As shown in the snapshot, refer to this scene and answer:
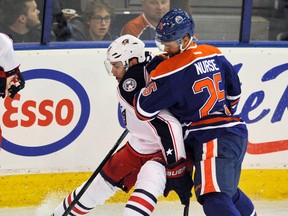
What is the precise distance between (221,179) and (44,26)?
1526 millimetres

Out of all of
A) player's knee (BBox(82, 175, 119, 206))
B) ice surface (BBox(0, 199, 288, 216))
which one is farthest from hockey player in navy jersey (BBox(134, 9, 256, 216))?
ice surface (BBox(0, 199, 288, 216))

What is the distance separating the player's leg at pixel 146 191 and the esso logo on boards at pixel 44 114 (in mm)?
1040

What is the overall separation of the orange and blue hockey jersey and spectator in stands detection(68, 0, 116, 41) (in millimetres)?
1128

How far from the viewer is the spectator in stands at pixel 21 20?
460cm

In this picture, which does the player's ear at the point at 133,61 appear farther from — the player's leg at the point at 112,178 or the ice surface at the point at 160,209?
the ice surface at the point at 160,209

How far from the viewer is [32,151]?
15.3ft

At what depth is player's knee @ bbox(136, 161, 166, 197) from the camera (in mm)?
3691

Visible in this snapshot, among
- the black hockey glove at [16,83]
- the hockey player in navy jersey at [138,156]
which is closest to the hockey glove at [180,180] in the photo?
the hockey player in navy jersey at [138,156]

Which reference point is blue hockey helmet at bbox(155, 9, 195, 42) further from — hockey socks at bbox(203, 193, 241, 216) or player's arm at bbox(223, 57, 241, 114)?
hockey socks at bbox(203, 193, 241, 216)

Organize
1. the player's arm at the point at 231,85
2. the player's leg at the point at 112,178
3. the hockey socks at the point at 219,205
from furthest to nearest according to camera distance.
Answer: the player's leg at the point at 112,178, the player's arm at the point at 231,85, the hockey socks at the point at 219,205

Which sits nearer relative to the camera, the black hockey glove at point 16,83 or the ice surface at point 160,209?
the black hockey glove at point 16,83

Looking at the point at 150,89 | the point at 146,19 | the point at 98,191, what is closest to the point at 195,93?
the point at 150,89


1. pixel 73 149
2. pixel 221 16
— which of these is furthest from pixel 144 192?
pixel 221 16

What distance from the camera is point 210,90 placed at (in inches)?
144
